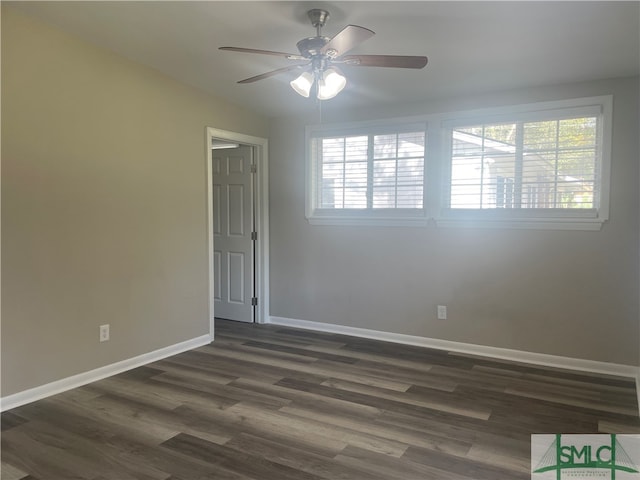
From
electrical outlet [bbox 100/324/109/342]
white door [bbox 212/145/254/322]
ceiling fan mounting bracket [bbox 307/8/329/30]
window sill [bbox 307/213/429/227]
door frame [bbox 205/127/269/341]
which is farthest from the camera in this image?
white door [bbox 212/145/254/322]

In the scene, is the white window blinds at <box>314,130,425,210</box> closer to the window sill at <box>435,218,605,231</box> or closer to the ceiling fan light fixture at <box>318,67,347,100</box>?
the window sill at <box>435,218,605,231</box>

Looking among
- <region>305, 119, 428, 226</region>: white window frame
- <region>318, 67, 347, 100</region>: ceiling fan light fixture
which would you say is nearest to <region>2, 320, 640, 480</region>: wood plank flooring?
<region>305, 119, 428, 226</region>: white window frame

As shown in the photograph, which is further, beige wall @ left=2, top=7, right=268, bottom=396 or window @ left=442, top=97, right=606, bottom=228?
window @ left=442, top=97, right=606, bottom=228

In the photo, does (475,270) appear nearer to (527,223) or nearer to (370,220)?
(527,223)

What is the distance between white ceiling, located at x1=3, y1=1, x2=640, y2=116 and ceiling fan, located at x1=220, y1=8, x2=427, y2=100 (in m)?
0.25

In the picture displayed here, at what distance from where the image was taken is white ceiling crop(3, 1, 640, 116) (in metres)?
2.72

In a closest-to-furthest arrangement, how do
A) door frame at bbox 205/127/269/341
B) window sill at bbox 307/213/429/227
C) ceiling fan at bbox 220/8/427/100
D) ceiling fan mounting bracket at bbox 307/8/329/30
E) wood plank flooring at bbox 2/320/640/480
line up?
wood plank flooring at bbox 2/320/640/480
ceiling fan at bbox 220/8/427/100
ceiling fan mounting bracket at bbox 307/8/329/30
window sill at bbox 307/213/429/227
door frame at bbox 205/127/269/341

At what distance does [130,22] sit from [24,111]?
90 cm

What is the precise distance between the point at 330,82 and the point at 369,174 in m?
1.93

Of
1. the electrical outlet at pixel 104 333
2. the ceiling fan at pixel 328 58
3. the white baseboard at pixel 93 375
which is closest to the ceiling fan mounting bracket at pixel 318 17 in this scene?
the ceiling fan at pixel 328 58

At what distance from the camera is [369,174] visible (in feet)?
15.3

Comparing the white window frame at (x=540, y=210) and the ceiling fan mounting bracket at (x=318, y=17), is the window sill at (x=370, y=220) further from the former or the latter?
the ceiling fan mounting bracket at (x=318, y=17)

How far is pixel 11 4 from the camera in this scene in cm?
283

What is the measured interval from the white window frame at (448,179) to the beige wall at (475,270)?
0.07 meters
